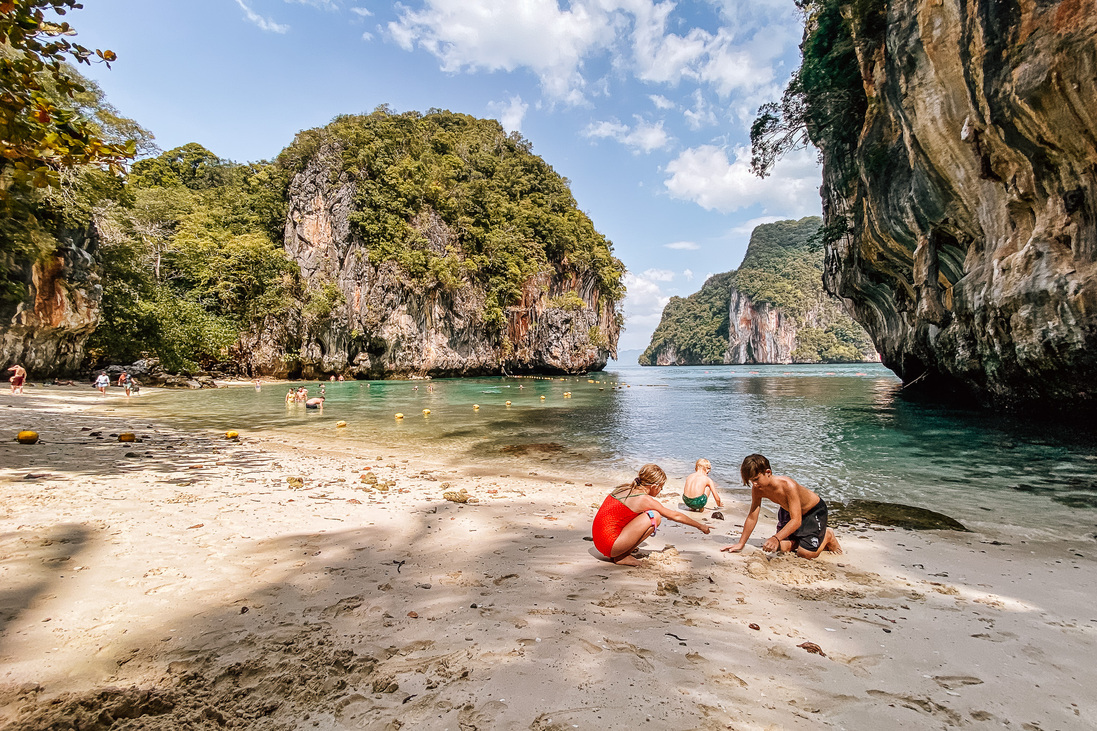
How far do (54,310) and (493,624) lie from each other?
26.1m

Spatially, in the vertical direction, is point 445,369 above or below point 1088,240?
below

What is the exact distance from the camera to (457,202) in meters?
42.0

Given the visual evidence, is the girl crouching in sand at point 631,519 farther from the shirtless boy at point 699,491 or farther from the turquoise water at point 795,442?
the turquoise water at point 795,442

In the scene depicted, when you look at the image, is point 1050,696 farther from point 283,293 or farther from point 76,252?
point 283,293

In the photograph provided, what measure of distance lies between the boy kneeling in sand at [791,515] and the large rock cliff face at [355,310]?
36.7 metres

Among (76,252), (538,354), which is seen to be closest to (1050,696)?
(76,252)

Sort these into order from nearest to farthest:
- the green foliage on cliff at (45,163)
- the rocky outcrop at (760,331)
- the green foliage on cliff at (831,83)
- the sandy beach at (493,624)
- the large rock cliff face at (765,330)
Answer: the sandy beach at (493,624), the green foliage on cliff at (45,163), the green foliage on cliff at (831,83), the large rock cliff face at (765,330), the rocky outcrop at (760,331)

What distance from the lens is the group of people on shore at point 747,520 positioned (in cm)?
362

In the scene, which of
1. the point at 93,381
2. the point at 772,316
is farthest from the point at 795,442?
the point at 772,316

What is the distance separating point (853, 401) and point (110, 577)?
24518mm

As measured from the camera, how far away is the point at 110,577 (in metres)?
2.88

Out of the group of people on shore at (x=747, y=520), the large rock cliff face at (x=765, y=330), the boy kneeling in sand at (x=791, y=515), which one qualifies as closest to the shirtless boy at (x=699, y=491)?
the group of people on shore at (x=747, y=520)

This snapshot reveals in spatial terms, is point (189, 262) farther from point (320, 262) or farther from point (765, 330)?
point (765, 330)

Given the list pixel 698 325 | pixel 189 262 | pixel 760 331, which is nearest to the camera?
pixel 189 262
